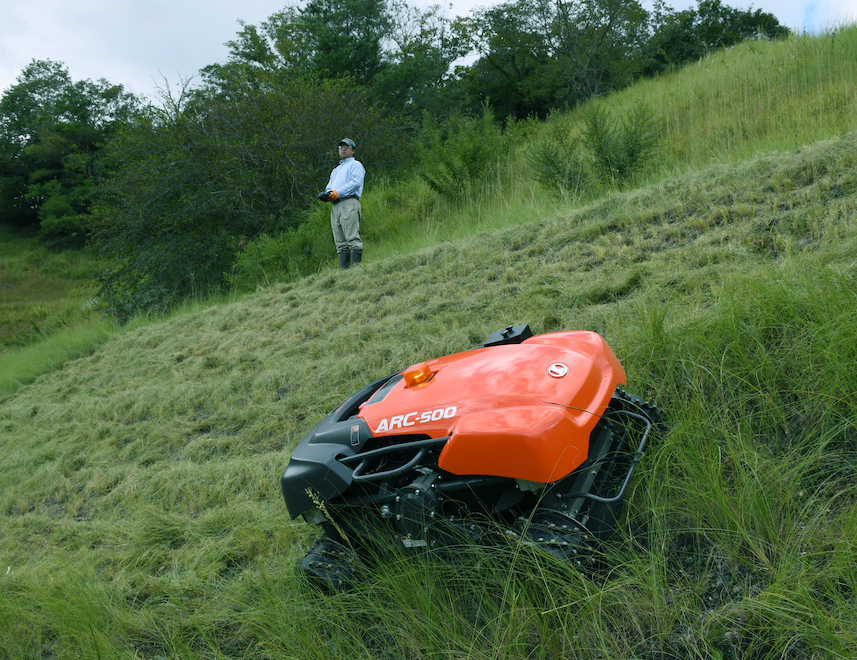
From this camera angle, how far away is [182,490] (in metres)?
3.36

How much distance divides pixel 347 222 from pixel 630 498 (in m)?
6.71

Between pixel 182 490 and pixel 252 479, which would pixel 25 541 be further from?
pixel 252 479

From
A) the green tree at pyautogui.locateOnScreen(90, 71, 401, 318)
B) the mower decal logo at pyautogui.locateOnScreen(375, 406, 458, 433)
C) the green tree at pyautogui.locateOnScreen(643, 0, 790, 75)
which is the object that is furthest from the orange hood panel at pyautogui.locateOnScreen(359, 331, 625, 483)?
the green tree at pyautogui.locateOnScreen(643, 0, 790, 75)

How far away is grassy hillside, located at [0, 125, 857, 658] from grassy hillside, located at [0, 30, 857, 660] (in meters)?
0.01

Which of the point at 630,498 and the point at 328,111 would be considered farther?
→ the point at 328,111

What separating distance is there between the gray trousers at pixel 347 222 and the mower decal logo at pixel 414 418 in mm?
6328

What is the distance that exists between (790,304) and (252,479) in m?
2.68

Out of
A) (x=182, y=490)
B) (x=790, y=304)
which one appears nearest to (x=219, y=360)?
(x=182, y=490)

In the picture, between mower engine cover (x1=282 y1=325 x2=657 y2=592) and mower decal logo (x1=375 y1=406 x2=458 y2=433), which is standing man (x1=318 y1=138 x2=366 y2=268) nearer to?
mower engine cover (x1=282 y1=325 x2=657 y2=592)

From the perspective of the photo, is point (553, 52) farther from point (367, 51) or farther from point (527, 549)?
point (527, 549)

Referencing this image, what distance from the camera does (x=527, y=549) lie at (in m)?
1.71

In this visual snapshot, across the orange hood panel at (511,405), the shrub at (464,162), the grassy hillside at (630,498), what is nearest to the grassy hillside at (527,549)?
the grassy hillside at (630,498)

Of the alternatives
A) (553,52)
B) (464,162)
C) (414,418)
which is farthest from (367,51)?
(414,418)

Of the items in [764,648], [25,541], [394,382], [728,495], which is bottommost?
[25,541]
